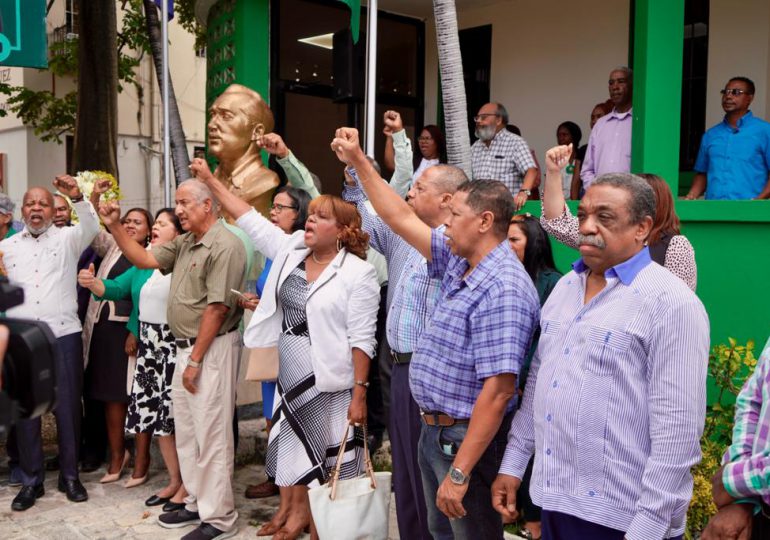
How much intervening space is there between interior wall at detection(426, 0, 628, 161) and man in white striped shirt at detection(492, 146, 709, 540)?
687 cm

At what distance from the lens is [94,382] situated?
5.88 meters

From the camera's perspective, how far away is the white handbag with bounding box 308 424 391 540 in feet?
12.4

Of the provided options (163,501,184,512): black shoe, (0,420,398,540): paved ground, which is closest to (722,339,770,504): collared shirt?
(0,420,398,540): paved ground

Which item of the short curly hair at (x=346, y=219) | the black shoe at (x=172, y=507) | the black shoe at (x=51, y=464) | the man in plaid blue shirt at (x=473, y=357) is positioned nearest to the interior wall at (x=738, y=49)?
the short curly hair at (x=346, y=219)

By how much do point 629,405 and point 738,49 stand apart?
660 centimetres

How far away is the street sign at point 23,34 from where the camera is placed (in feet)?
19.7

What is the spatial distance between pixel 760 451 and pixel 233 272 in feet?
10.5

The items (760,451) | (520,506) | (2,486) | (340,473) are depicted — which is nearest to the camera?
(760,451)

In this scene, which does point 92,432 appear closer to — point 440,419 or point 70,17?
point 440,419

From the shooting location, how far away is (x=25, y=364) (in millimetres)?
1861

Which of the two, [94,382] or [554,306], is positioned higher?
[554,306]

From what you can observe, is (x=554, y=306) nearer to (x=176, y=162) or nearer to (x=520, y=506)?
(x=520, y=506)

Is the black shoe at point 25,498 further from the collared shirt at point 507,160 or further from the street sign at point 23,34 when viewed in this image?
the collared shirt at point 507,160

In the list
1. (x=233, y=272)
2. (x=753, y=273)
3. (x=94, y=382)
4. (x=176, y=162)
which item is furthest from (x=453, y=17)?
(x=176, y=162)
